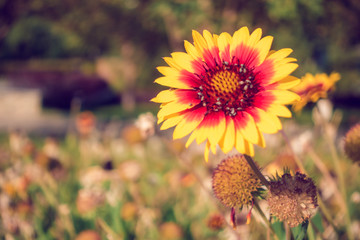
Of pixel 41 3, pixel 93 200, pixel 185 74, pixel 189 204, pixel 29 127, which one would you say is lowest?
pixel 189 204

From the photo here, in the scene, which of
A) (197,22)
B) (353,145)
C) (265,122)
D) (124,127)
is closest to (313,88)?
(353,145)

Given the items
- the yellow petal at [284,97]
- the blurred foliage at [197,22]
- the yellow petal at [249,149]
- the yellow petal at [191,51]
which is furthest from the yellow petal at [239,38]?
the blurred foliage at [197,22]

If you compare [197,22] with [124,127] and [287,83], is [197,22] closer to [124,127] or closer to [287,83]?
[124,127]

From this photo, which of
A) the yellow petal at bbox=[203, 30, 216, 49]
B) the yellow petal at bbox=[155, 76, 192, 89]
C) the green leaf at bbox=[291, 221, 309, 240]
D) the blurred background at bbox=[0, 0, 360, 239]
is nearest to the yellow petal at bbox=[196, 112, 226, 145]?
the yellow petal at bbox=[155, 76, 192, 89]

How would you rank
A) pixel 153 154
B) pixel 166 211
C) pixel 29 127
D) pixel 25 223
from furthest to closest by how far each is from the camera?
pixel 29 127 < pixel 153 154 < pixel 166 211 < pixel 25 223

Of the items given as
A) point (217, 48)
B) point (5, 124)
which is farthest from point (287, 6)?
point (5, 124)

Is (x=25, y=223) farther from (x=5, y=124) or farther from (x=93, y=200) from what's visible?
(x=5, y=124)

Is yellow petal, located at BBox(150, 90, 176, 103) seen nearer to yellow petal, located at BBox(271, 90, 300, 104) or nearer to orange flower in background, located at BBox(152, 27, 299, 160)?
orange flower in background, located at BBox(152, 27, 299, 160)
